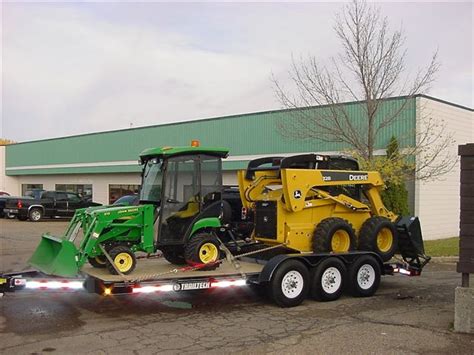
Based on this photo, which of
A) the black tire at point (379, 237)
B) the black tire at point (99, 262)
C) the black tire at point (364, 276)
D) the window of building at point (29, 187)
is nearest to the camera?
the black tire at point (99, 262)

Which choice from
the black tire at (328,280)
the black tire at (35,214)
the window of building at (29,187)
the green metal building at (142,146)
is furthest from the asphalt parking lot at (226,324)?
the window of building at (29,187)

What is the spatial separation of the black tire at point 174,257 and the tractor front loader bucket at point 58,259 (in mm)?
1693

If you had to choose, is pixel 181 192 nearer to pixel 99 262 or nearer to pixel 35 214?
pixel 99 262

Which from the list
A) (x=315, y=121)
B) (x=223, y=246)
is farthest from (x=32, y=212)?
(x=223, y=246)

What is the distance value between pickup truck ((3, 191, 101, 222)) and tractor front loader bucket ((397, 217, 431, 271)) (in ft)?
66.7

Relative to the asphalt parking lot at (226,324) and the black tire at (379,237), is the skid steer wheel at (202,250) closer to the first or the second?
the asphalt parking lot at (226,324)

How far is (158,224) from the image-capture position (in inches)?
337

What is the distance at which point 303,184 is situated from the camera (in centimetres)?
951

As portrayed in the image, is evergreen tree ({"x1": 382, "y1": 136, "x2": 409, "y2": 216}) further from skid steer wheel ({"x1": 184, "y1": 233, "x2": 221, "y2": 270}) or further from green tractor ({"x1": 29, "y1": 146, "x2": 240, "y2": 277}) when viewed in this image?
skid steer wheel ({"x1": 184, "y1": 233, "x2": 221, "y2": 270})

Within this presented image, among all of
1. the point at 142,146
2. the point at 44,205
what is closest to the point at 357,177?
the point at 44,205

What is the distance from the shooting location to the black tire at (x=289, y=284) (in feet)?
28.5

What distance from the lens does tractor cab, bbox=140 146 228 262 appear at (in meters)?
8.63

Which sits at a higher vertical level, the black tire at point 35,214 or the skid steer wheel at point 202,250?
the skid steer wheel at point 202,250

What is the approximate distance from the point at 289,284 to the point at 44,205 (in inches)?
914
